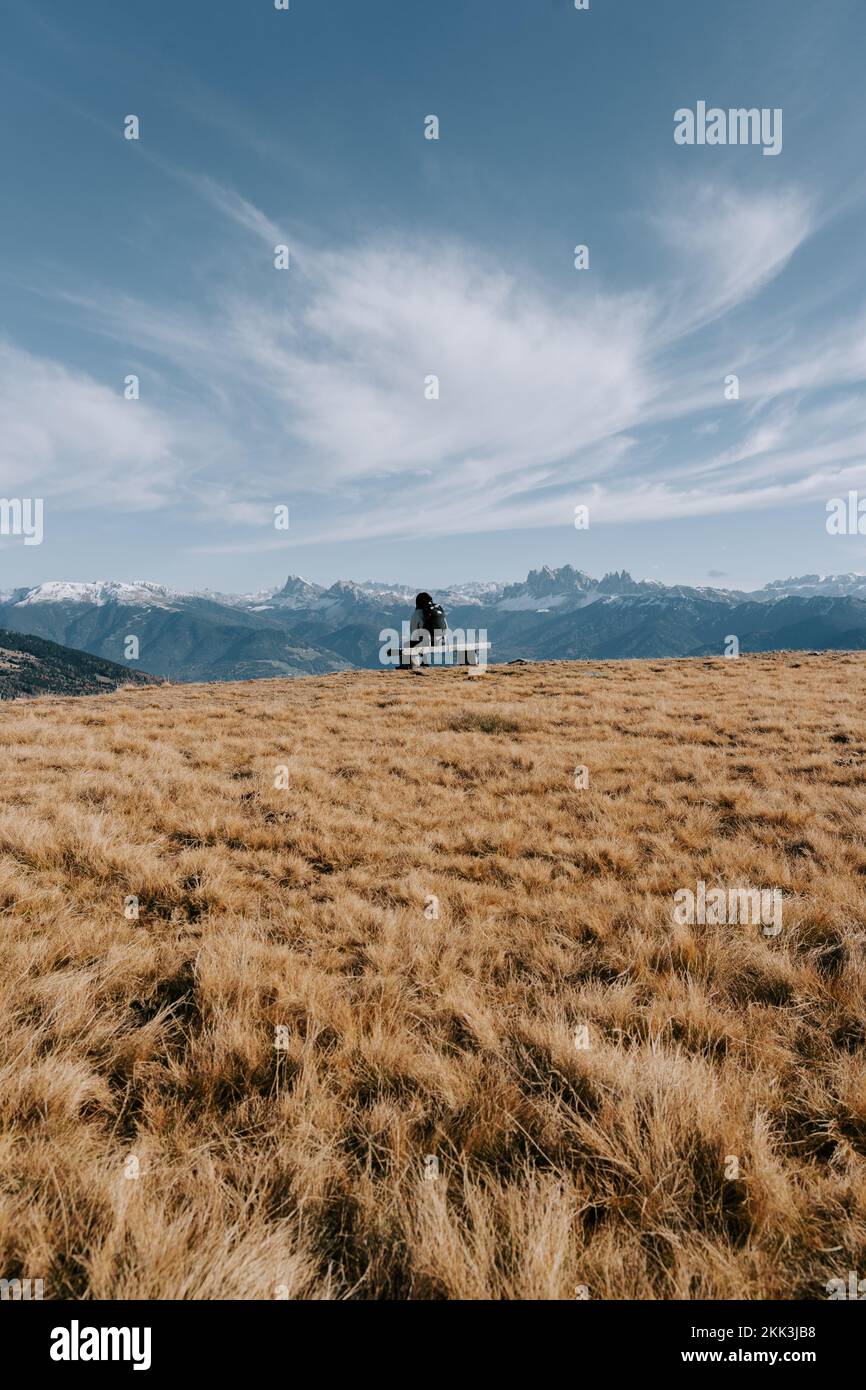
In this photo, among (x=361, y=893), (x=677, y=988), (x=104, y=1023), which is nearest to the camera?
(x=104, y=1023)

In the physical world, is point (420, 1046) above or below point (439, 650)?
below

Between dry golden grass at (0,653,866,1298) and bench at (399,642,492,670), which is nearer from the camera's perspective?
dry golden grass at (0,653,866,1298)

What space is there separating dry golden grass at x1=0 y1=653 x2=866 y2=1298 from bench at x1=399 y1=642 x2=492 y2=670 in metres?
17.9

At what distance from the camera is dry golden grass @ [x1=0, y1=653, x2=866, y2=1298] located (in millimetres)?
2105

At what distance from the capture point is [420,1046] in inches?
131

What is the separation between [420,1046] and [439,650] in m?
23.4

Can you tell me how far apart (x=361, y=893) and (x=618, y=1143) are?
334 cm

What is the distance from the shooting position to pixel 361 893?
553 centimetres

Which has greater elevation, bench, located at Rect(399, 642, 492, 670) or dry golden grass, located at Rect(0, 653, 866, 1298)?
bench, located at Rect(399, 642, 492, 670)

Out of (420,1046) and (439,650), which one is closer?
(420,1046)
